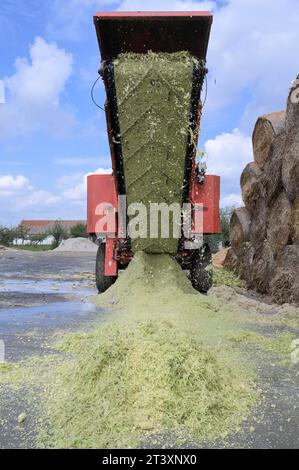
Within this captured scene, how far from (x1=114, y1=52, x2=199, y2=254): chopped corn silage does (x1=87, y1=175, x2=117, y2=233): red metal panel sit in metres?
0.62

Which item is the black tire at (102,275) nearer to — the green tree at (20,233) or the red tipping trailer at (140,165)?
the red tipping trailer at (140,165)

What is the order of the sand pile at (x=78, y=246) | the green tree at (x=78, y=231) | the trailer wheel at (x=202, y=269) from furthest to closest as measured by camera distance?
the green tree at (x=78, y=231) → the sand pile at (x=78, y=246) → the trailer wheel at (x=202, y=269)

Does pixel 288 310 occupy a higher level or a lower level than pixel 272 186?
lower

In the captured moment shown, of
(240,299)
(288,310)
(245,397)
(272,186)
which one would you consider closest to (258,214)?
(272,186)

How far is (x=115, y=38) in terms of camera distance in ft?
21.2

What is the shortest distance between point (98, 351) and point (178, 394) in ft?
2.14

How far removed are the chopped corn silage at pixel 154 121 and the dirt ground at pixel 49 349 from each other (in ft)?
5.46

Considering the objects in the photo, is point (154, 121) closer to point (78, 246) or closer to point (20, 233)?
point (78, 246)

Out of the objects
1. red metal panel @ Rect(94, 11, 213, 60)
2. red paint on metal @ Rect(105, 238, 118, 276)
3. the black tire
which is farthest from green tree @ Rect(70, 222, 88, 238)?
red metal panel @ Rect(94, 11, 213, 60)

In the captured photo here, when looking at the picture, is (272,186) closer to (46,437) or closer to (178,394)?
(178,394)

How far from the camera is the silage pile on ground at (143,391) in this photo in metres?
2.90

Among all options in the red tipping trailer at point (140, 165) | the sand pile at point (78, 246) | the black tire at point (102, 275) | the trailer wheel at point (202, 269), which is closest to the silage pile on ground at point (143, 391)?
the red tipping trailer at point (140, 165)

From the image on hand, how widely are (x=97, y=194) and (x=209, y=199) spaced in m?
1.60

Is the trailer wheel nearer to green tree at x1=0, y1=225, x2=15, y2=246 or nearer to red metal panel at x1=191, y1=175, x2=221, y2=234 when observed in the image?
red metal panel at x1=191, y1=175, x2=221, y2=234
